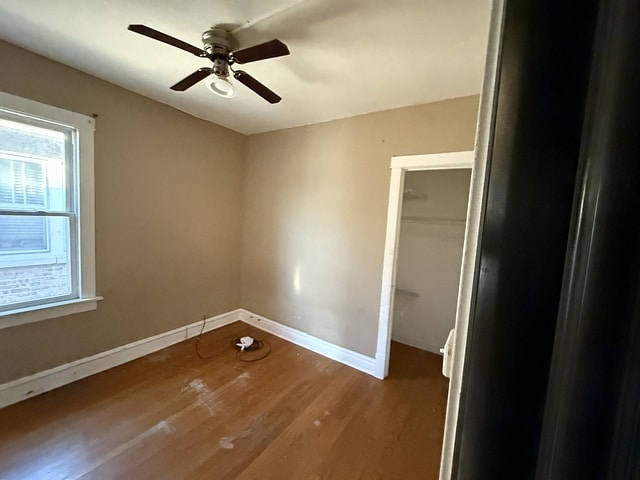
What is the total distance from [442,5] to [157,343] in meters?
3.43

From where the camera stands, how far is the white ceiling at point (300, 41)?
1390 millimetres

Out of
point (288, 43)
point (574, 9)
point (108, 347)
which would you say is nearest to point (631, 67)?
point (574, 9)

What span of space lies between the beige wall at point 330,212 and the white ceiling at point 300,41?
26 centimetres

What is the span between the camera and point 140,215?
2555 mm

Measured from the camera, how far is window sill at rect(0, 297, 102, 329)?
193 centimetres

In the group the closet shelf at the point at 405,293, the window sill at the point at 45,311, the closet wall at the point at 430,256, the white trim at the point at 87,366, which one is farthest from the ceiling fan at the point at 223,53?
the closet shelf at the point at 405,293

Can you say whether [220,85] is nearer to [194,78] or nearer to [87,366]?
[194,78]

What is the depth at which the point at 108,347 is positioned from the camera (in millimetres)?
2436

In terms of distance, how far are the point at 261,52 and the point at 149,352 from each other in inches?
110

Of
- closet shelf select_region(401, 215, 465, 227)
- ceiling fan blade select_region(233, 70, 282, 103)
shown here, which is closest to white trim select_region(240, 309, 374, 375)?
closet shelf select_region(401, 215, 465, 227)

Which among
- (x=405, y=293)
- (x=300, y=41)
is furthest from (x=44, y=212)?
(x=405, y=293)

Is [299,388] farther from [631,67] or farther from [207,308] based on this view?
[631,67]

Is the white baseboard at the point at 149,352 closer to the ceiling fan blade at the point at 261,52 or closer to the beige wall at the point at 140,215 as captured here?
the beige wall at the point at 140,215

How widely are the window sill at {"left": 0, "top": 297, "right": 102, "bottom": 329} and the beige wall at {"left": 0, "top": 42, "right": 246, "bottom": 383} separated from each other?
0.18 feet
